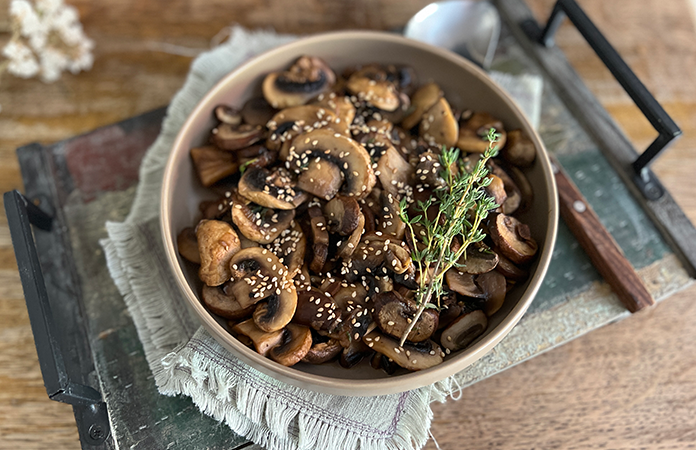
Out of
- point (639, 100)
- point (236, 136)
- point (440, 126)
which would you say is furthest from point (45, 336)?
point (639, 100)

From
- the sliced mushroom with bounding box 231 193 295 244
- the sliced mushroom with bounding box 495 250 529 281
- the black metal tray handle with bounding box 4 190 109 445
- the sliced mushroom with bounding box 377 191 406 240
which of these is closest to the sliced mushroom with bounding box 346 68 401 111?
the sliced mushroom with bounding box 377 191 406 240

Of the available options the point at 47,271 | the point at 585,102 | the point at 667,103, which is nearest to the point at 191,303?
the point at 47,271

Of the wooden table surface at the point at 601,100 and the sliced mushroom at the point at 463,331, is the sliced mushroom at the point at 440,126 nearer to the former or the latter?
the sliced mushroom at the point at 463,331

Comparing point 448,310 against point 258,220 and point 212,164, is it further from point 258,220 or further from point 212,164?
point 212,164

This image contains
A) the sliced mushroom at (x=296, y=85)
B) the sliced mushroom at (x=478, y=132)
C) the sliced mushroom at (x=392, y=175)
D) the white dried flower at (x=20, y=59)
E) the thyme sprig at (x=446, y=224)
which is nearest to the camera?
the thyme sprig at (x=446, y=224)

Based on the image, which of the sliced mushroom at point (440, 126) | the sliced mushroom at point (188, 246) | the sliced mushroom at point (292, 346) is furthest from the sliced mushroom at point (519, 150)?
the sliced mushroom at point (188, 246)

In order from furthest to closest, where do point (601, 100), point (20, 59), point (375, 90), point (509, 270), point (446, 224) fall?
point (601, 100) → point (20, 59) → point (375, 90) → point (509, 270) → point (446, 224)

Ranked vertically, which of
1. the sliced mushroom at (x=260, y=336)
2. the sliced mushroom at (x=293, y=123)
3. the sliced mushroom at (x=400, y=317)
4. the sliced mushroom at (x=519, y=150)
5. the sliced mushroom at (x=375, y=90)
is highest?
the sliced mushroom at (x=519, y=150)

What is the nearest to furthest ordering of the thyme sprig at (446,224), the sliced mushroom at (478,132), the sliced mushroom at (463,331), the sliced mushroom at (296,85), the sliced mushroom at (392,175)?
the thyme sprig at (446,224)
the sliced mushroom at (463,331)
the sliced mushroom at (392,175)
the sliced mushroom at (478,132)
the sliced mushroom at (296,85)
